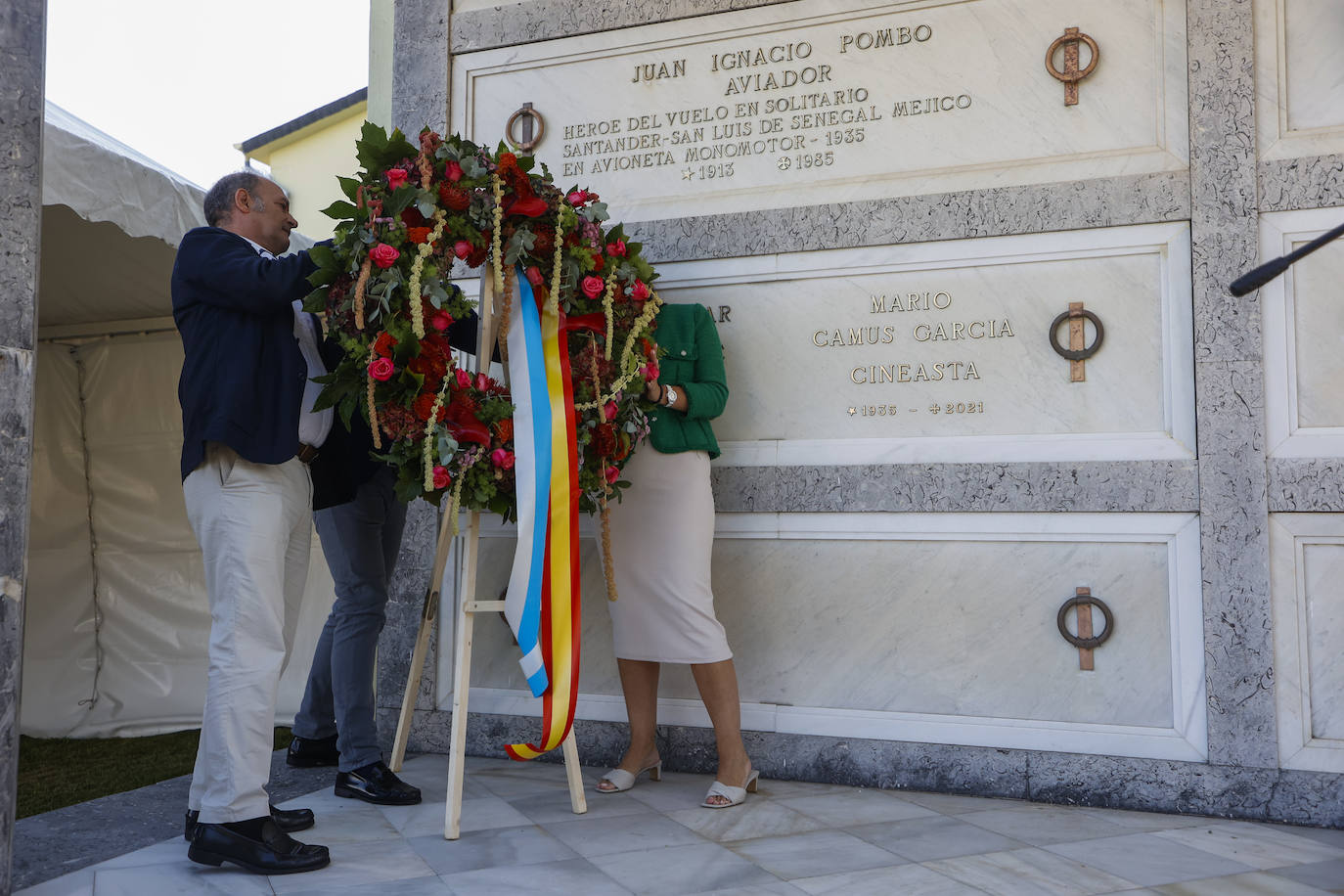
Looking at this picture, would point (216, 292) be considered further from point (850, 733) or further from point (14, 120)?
point (850, 733)

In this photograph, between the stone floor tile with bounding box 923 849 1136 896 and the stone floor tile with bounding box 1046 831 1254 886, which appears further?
the stone floor tile with bounding box 1046 831 1254 886

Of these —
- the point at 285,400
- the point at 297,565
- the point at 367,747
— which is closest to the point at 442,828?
the point at 367,747

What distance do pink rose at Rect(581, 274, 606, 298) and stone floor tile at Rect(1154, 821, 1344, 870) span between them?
7.57 feet

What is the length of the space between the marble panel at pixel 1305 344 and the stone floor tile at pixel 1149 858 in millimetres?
1273

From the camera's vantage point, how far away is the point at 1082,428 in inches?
142

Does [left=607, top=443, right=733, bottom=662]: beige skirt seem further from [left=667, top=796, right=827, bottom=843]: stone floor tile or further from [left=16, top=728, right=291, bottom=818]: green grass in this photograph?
[left=16, top=728, right=291, bottom=818]: green grass

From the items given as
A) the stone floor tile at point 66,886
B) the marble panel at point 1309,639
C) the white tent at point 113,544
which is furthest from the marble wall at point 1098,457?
the white tent at point 113,544

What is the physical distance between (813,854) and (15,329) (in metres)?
2.39

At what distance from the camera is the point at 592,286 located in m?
3.28

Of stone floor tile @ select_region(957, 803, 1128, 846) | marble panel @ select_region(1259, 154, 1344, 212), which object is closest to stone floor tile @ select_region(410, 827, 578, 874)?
A: stone floor tile @ select_region(957, 803, 1128, 846)

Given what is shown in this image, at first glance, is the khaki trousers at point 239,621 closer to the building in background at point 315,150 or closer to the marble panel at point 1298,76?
the marble panel at point 1298,76

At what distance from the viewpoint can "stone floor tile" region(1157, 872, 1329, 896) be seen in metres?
2.55

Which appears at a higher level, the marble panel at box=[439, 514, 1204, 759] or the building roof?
the building roof

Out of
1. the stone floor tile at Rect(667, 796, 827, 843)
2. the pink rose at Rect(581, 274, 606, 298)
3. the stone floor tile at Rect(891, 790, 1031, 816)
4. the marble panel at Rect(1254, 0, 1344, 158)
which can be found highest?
the marble panel at Rect(1254, 0, 1344, 158)
